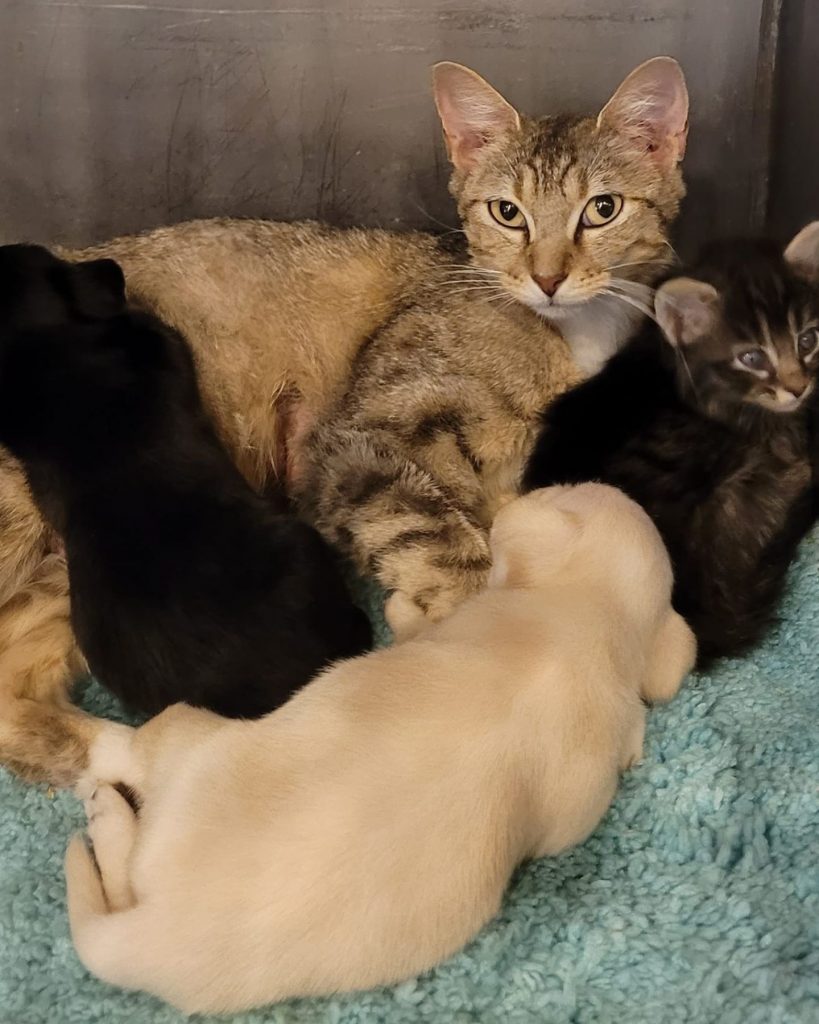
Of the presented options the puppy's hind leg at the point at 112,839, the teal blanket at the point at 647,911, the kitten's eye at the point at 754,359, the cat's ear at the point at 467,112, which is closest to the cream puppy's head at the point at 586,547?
the teal blanket at the point at 647,911

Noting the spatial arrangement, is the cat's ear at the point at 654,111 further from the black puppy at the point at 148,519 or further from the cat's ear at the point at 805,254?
the black puppy at the point at 148,519

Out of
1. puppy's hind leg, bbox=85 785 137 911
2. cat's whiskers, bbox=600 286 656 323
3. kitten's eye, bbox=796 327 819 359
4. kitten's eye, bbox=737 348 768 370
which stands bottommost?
puppy's hind leg, bbox=85 785 137 911

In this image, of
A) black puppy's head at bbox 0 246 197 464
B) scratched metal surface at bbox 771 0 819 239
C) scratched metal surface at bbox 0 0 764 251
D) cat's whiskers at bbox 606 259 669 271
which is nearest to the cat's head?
cat's whiskers at bbox 606 259 669 271

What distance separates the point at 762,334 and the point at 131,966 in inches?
55.2

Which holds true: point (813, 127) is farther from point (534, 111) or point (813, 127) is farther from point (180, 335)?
point (180, 335)

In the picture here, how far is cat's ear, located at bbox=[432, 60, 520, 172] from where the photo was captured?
1.87m

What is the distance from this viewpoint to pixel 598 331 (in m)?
1.91

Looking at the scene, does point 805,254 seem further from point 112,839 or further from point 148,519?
point 112,839

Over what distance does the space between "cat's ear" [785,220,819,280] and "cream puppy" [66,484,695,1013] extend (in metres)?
0.70

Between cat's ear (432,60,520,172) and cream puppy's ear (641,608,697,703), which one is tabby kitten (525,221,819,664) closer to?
cream puppy's ear (641,608,697,703)

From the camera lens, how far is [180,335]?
1.97 meters

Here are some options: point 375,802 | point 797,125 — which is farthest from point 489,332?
point 375,802

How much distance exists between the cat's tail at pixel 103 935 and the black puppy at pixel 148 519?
0.93ft

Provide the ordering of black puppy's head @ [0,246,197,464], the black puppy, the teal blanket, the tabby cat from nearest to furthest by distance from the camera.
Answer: the teal blanket → the black puppy → black puppy's head @ [0,246,197,464] → the tabby cat
